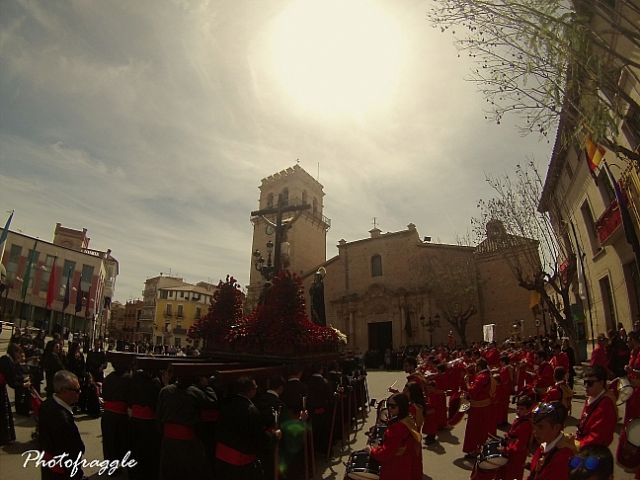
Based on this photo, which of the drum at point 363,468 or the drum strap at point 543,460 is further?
the drum at point 363,468

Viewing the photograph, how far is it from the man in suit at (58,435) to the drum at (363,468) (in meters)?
2.72

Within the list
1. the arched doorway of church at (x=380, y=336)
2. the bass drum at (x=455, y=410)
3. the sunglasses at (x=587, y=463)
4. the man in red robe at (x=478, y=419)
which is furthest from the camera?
the arched doorway of church at (x=380, y=336)

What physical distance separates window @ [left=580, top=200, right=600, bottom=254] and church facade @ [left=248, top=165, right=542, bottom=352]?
443 inches

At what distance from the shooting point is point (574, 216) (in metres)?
18.3

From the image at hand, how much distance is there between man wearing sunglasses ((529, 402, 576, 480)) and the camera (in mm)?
2900

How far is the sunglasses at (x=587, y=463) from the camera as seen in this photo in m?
2.07

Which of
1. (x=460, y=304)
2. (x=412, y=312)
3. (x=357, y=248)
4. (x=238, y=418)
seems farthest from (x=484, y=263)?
(x=238, y=418)

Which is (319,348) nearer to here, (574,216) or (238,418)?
(238,418)

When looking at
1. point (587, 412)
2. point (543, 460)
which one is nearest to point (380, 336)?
point (587, 412)

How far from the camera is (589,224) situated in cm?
1689

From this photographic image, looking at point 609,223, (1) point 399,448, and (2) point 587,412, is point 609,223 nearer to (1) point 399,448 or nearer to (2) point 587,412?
(2) point 587,412

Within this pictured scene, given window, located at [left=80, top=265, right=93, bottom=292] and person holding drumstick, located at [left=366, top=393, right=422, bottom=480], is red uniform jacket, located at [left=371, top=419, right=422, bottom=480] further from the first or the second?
window, located at [left=80, top=265, right=93, bottom=292]

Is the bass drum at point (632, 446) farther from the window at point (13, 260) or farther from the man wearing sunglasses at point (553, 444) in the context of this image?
the window at point (13, 260)

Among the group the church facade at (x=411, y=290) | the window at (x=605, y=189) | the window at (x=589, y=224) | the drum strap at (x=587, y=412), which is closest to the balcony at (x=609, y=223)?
the window at (x=605, y=189)
